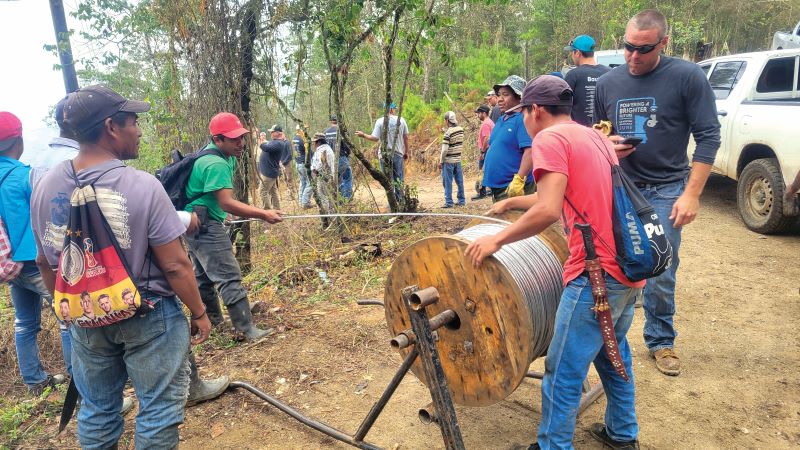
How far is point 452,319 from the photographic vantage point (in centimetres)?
287

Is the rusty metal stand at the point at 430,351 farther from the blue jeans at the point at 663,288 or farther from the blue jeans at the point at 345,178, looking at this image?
the blue jeans at the point at 345,178

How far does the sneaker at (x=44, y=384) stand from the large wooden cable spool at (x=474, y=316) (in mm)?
3303

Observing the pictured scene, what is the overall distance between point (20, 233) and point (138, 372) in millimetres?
2294

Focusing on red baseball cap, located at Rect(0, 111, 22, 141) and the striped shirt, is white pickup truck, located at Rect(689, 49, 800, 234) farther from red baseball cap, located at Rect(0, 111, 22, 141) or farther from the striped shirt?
red baseball cap, located at Rect(0, 111, 22, 141)

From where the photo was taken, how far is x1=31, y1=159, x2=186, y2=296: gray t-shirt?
2.30 m

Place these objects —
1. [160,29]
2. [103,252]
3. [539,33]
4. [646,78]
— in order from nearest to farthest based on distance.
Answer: [103,252], [646,78], [160,29], [539,33]

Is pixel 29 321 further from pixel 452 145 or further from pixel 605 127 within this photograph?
pixel 452 145

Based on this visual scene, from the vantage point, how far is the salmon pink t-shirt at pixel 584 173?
7.84 ft

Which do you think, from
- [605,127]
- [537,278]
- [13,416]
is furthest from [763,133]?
[13,416]

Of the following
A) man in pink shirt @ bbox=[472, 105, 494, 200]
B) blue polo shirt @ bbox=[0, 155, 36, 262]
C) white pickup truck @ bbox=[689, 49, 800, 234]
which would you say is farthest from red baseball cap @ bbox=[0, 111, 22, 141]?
white pickup truck @ bbox=[689, 49, 800, 234]

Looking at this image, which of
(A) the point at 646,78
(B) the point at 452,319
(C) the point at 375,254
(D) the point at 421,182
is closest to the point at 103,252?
(B) the point at 452,319

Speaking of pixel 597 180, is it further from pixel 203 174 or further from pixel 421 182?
pixel 421 182

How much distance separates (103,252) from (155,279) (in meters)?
0.27

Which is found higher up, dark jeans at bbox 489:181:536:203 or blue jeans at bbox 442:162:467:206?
dark jeans at bbox 489:181:536:203
